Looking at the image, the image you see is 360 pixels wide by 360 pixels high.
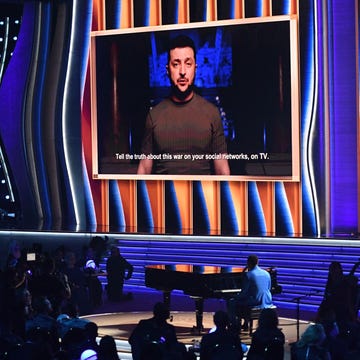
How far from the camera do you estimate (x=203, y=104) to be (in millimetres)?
17422

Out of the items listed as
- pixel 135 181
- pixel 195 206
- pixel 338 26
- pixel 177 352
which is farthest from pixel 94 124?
pixel 177 352

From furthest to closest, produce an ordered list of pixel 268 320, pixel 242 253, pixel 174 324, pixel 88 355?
pixel 242 253 → pixel 174 324 → pixel 268 320 → pixel 88 355

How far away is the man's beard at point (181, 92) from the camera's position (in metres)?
17.5

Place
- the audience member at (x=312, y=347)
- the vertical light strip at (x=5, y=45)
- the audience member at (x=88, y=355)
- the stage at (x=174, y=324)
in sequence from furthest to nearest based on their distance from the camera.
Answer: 1. the vertical light strip at (x=5, y=45)
2. the stage at (x=174, y=324)
3. the audience member at (x=312, y=347)
4. the audience member at (x=88, y=355)

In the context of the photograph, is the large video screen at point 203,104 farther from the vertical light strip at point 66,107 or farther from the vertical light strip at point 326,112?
the vertical light strip at point 66,107

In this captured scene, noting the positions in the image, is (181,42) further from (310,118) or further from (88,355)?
(88,355)

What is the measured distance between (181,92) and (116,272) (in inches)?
157

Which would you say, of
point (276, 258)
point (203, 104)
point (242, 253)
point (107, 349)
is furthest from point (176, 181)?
point (107, 349)

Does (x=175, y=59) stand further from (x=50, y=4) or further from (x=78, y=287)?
(x=78, y=287)

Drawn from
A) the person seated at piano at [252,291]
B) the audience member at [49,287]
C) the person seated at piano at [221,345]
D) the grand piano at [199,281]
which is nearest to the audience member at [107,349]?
the person seated at piano at [221,345]

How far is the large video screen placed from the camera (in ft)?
55.2

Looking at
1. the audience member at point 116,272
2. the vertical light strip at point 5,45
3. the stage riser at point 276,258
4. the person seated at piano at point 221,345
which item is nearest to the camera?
the person seated at piano at point 221,345

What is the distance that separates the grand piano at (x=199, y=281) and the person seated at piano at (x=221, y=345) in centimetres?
389

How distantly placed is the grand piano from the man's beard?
5.43 metres
